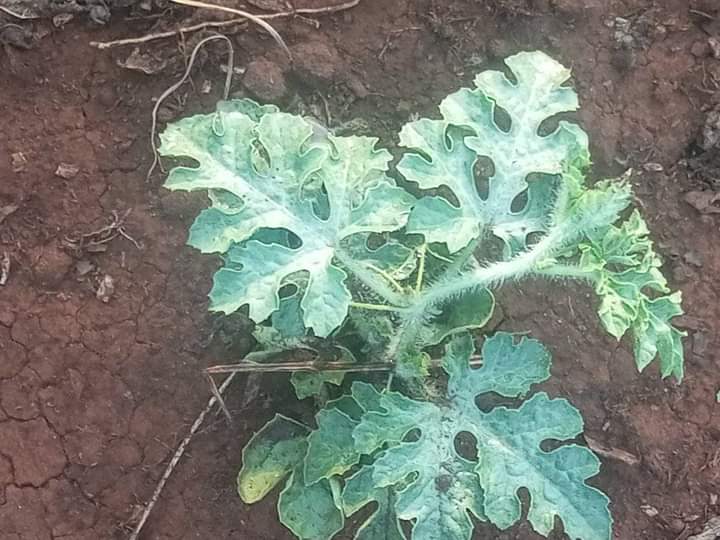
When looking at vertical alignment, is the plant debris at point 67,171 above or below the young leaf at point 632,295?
below

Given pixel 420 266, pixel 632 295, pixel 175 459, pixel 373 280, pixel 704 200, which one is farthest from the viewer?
pixel 704 200

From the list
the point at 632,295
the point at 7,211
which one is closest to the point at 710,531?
the point at 632,295

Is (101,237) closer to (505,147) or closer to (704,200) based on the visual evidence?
(505,147)

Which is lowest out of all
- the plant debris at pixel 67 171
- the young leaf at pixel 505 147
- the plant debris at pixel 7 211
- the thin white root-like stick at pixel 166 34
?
the plant debris at pixel 7 211

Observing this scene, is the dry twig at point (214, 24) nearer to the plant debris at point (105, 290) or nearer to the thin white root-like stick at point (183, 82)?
the thin white root-like stick at point (183, 82)

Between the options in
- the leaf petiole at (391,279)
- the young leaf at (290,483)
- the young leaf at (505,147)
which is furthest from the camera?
the young leaf at (290,483)

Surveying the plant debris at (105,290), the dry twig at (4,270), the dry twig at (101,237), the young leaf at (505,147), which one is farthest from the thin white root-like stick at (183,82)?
the young leaf at (505,147)
